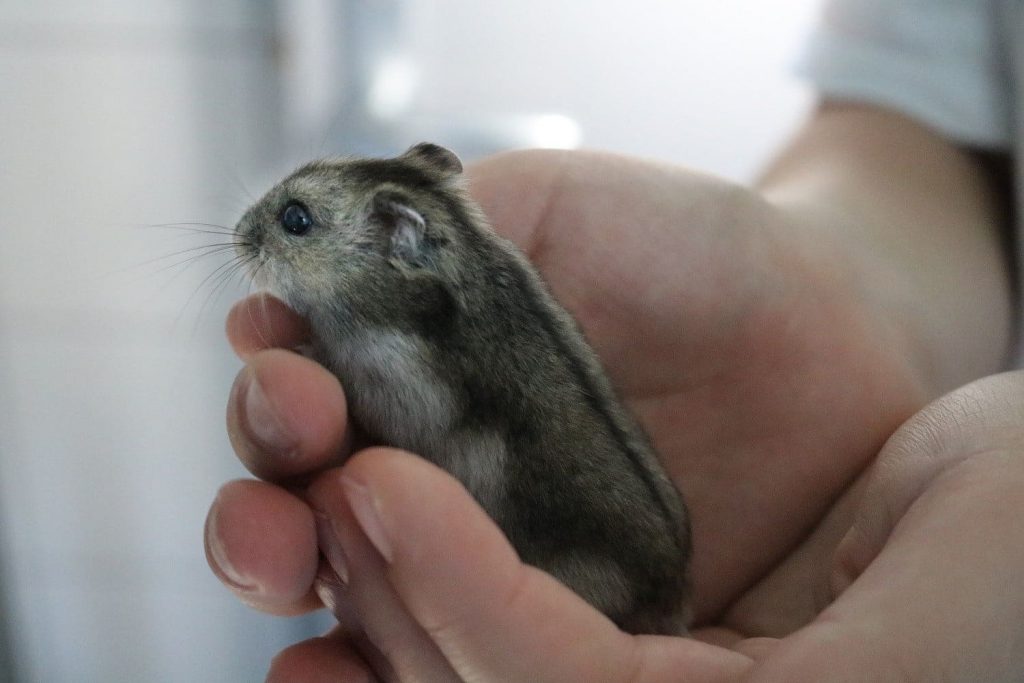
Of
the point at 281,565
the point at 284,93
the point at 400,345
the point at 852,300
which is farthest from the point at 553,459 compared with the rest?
the point at 284,93

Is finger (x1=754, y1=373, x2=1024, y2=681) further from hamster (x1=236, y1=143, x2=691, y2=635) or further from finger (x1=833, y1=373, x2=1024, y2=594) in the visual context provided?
hamster (x1=236, y1=143, x2=691, y2=635)

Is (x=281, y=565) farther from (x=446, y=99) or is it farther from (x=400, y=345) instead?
(x=446, y=99)

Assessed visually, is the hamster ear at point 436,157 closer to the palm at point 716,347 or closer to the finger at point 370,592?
the palm at point 716,347

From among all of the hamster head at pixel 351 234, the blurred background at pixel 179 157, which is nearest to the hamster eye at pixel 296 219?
the hamster head at pixel 351 234

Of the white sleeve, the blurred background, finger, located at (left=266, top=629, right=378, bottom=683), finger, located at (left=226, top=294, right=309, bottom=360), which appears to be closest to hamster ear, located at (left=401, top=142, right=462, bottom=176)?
finger, located at (left=226, top=294, right=309, bottom=360)

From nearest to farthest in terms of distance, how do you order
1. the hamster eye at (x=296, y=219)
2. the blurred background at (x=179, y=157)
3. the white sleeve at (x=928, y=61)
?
the hamster eye at (x=296, y=219) → the white sleeve at (x=928, y=61) → the blurred background at (x=179, y=157)

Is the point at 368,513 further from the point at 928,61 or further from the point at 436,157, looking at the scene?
the point at 928,61

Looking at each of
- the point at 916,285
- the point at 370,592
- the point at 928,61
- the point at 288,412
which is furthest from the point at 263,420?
the point at 928,61
